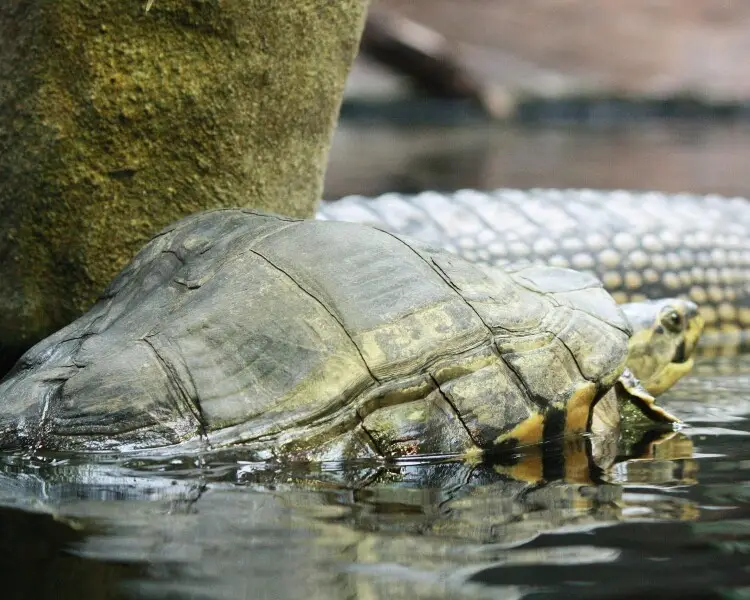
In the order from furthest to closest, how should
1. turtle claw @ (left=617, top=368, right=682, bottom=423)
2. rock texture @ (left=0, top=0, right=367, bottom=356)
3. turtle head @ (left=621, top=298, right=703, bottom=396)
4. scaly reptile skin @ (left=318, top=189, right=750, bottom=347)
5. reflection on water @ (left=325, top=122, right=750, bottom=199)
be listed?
reflection on water @ (left=325, top=122, right=750, bottom=199), scaly reptile skin @ (left=318, top=189, right=750, bottom=347), turtle head @ (left=621, top=298, right=703, bottom=396), rock texture @ (left=0, top=0, right=367, bottom=356), turtle claw @ (left=617, top=368, right=682, bottom=423)

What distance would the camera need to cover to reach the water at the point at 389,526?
153 cm

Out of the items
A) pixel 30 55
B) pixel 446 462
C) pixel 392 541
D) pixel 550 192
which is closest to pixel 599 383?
pixel 446 462

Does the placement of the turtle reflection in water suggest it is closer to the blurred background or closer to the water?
the water

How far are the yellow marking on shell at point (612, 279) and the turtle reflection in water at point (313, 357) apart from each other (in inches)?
80.4

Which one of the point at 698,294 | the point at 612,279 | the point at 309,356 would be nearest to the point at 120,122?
the point at 309,356

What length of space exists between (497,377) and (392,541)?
30.6 inches

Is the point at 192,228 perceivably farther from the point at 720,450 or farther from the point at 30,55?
the point at 720,450

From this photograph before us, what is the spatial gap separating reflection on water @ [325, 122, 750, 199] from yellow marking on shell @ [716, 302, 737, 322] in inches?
119

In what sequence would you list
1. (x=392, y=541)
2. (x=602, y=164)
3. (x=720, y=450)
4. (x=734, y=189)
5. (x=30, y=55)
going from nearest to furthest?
(x=392, y=541) < (x=720, y=450) < (x=30, y=55) < (x=734, y=189) < (x=602, y=164)

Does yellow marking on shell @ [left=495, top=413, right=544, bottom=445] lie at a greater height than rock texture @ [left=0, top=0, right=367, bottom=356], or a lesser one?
lesser

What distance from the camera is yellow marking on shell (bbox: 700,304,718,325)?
4895 millimetres

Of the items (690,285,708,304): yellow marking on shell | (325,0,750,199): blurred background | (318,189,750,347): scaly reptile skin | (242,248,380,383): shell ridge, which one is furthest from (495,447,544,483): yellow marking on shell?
(325,0,750,199): blurred background

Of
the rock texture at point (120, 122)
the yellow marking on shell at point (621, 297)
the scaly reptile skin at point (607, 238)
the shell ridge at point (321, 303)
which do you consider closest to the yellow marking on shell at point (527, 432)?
the shell ridge at point (321, 303)

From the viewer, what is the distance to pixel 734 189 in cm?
826
